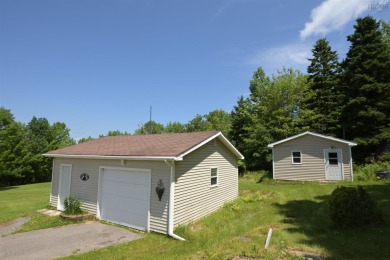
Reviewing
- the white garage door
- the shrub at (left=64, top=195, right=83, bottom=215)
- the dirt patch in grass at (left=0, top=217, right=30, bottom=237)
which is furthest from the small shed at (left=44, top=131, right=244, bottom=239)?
the dirt patch in grass at (left=0, top=217, right=30, bottom=237)

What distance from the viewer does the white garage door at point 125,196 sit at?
10.2 metres

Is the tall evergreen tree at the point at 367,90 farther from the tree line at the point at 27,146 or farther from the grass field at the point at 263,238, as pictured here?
the tree line at the point at 27,146

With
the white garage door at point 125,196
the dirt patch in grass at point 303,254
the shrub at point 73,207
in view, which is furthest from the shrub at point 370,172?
the shrub at point 73,207

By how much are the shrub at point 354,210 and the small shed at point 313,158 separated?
11026 mm

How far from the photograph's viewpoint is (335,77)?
1186 inches

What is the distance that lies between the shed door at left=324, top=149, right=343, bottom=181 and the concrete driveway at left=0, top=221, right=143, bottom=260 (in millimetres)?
15439

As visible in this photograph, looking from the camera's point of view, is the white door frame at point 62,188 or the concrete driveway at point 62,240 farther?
the white door frame at point 62,188

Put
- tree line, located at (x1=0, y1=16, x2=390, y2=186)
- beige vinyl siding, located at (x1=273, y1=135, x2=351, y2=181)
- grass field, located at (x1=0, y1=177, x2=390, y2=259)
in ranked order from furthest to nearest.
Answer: tree line, located at (x1=0, y1=16, x2=390, y2=186) → beige vinyl siding, located at (x1=273, y1=135, x2=351, y2=181) → grass field, located at (x1=0, y1=177, x2=390, y2=259)

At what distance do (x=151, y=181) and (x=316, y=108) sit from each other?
85.9ft

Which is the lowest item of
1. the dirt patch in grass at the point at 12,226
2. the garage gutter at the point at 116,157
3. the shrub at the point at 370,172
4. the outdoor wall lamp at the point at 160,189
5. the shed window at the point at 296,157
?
the dirt patch in grass at the point at 12,226

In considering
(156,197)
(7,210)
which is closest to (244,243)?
(156,197)

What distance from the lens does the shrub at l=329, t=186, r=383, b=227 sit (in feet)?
27.5

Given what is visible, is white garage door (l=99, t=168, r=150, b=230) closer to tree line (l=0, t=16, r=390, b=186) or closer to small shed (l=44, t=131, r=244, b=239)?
small shed (l=44, t=131, r=244, b=239)

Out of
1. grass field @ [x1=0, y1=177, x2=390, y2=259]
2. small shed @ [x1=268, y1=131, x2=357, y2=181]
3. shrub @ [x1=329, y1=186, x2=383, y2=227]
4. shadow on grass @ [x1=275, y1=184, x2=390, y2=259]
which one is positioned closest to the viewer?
shadow on grass @ [x1=275, y1=184, x2=390, y2=259]
